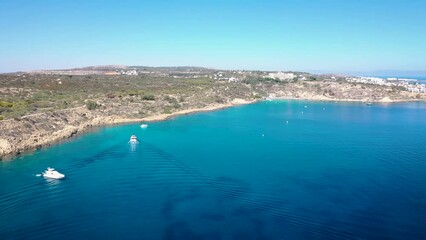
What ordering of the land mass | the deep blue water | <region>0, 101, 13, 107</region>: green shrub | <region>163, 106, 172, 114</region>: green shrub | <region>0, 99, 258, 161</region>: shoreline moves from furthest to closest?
<region>163, 106, 172, 114</region>: green shrub
<region>0, 101, 13, 107</region>: green shrub
the land mass
<region>0, 99, 258, 161</region>: shoreline
the deep blue water

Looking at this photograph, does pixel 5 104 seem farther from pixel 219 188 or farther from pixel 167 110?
pixel 219 188

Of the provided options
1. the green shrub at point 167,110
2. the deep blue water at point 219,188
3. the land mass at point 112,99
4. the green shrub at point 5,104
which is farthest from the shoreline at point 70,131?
the green shrub at point 5,104

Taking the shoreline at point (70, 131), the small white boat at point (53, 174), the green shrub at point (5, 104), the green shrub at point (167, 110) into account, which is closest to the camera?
the small white boat at point (53, 174)

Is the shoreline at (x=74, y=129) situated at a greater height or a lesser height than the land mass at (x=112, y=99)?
lesser

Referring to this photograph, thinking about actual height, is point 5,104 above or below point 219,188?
above

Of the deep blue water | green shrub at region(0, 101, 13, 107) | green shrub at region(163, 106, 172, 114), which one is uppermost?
green shrub at region(0, 101, 13, 107)

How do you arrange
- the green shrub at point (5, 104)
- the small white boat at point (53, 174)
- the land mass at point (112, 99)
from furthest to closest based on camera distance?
the green shrub at point (5, 104), the land mass at point (112, 99), the small white boat at point (53, 174)

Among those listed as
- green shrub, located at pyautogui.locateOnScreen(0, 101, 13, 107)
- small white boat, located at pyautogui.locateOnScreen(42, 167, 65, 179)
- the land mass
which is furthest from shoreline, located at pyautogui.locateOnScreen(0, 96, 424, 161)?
small white boat, located at pyautogui.locateOnScreen(42, 167, 65, 179)

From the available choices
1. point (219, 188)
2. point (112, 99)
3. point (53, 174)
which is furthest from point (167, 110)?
point (219, 188)

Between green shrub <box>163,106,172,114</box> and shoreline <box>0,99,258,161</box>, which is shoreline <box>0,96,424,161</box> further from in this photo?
green shrub <box>163,106,172,114</box>

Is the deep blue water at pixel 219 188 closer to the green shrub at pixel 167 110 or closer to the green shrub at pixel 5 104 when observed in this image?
the green shrub at pixel 5 104
